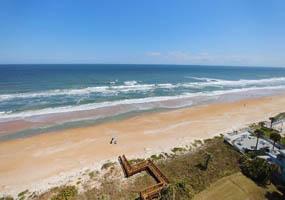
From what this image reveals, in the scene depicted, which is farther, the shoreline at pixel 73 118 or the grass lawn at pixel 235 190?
the shoreline at pixel 73 118

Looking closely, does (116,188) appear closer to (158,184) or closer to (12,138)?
(158,184)

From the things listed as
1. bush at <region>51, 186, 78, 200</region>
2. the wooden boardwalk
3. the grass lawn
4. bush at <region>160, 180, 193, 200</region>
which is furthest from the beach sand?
the grass lawn

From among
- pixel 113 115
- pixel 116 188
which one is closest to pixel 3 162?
pixel 116 188

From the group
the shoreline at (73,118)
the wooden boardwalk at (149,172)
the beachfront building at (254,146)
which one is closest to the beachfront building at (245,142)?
the beachfront building at (254,146)

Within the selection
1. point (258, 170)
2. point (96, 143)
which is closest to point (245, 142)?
point (258, 170)

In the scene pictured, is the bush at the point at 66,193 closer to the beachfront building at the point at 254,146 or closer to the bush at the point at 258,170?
the bush at the point at 258,170

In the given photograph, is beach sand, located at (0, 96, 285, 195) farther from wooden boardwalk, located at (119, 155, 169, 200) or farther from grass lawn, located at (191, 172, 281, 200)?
grass lawn, located at (191, 172, 281, 200)

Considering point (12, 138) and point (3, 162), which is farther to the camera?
point (12, 138)

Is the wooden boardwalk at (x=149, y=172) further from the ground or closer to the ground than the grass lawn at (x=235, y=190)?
further from the ground
